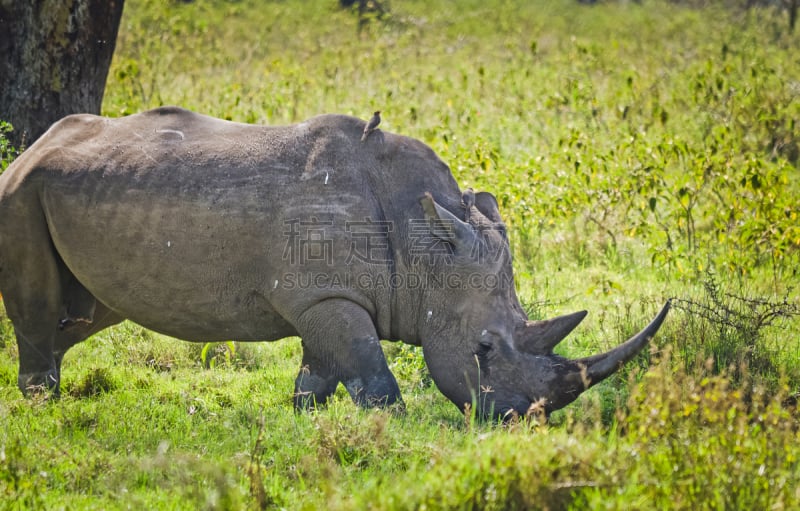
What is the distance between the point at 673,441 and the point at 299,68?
9.91 metres

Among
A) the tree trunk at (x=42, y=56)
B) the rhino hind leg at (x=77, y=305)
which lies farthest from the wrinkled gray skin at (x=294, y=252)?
the tree trunk at (x=42, y=56)

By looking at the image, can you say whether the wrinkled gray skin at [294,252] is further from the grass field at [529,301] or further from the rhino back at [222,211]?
the grass field at [529,301]

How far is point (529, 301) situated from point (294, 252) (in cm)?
272

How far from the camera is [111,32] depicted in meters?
8.37

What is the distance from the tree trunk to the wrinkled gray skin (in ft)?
7.34

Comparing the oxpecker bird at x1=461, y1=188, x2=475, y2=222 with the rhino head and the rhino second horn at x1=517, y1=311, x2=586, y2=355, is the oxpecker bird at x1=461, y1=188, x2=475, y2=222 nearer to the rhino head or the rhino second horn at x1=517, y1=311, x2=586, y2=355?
the rhino head

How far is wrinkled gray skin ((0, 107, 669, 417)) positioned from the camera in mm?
5527

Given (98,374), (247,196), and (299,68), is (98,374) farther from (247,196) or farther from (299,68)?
(299,68)

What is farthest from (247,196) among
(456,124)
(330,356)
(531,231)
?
(456,124)

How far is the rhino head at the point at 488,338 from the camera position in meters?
5.38

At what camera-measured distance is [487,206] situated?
6066mm

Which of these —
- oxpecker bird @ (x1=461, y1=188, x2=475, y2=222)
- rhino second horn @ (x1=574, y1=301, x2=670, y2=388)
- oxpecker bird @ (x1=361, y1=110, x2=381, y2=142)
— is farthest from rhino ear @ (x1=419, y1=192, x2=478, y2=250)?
rhino second horn @ (x1=574, y1=301, x2=670, y2=388)

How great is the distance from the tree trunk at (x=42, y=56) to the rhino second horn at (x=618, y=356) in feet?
16.8

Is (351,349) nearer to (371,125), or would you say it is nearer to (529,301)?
(371,125)
